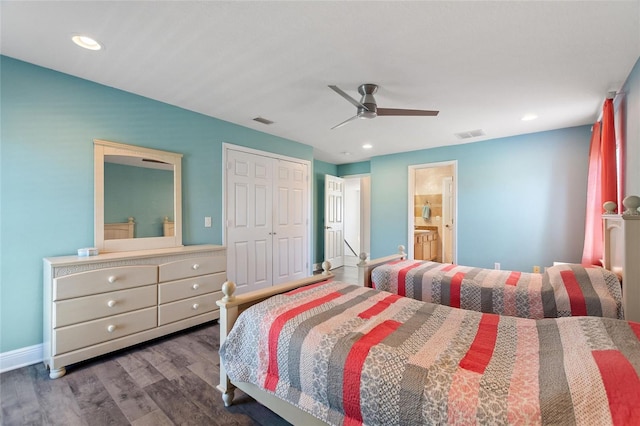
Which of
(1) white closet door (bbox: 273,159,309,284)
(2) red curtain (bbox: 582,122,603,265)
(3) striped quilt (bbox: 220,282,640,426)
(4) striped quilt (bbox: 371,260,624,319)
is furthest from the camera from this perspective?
(1) white closet door (bbox: 273,159,309,284)

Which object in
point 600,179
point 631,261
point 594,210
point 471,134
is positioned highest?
point 471,134

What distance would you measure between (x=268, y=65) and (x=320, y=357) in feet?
6.96

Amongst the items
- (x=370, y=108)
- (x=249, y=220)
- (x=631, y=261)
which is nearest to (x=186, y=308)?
(x=249, y=220)

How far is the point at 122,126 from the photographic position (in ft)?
8.86

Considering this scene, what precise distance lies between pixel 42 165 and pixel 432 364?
3.15 metres

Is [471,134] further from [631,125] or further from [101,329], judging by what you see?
[101,329]

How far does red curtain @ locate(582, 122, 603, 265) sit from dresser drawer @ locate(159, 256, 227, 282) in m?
3.99

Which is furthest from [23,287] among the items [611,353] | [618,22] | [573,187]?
[573,187]

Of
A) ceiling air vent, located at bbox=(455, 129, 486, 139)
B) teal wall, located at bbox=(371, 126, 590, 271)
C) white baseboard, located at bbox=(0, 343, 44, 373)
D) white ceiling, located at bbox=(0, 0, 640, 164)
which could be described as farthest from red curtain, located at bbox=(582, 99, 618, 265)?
white baseboard, located at bbox=(0, 343, 44, 373)

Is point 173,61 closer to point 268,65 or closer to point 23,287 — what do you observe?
point 268,65

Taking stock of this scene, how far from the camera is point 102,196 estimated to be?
257cm

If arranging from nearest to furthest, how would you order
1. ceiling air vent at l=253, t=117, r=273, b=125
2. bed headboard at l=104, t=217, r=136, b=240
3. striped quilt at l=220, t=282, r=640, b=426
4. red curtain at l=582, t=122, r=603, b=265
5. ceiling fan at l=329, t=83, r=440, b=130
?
striped quilt at l=220, t=282, r=640, b=426, ceiling fan at l=329, t=83, r=440, b=130, bed headboard at l=104, t=217, r=136, b=240, red curtain at l=582, t=122, r=603, b=265, ceiling air vent at l=253, t=117, r=273, b=125

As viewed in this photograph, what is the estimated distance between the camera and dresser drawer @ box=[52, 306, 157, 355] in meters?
2.07

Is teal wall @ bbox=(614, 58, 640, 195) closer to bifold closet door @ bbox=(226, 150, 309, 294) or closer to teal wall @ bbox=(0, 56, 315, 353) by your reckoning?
bifold closet door @ bbox=(226, 150, 309, 294)
